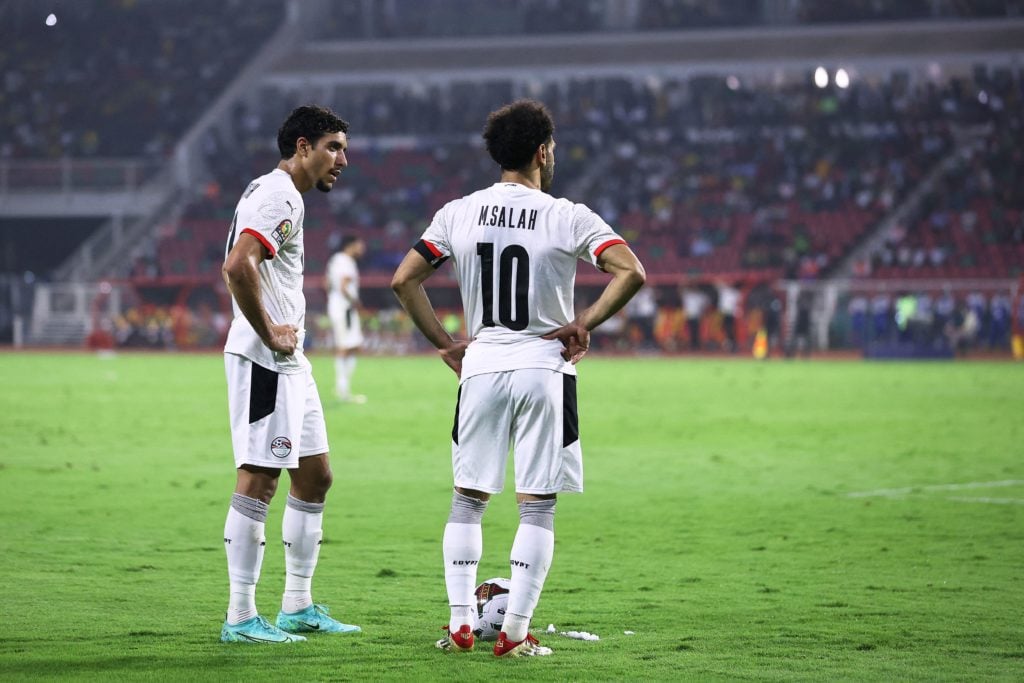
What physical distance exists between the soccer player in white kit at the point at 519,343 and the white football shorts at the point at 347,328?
15.2 meters

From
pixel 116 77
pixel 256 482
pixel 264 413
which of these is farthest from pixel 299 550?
pixel 116 77

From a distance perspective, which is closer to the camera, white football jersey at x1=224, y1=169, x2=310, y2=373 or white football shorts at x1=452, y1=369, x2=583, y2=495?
white football shorts at x1=452, y1=369, x2=583, y2=495

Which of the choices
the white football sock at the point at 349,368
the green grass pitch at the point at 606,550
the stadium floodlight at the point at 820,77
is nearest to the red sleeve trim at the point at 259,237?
the green grass pitch at the point at 606,550

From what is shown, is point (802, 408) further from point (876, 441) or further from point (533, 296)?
point (533, 296)

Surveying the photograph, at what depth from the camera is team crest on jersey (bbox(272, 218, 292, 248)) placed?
237 inches

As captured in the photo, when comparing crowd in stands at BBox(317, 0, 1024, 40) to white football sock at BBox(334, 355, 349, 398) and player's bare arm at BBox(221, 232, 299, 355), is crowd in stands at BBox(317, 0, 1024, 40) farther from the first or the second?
player's bare arm at BBox(221, 232, 299, 355)

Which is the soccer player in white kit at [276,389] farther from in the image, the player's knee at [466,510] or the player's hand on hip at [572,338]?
the player's hand on hip at [572,338]

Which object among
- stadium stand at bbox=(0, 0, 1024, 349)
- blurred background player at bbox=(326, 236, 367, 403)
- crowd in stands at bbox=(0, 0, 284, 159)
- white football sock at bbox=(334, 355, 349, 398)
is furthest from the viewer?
crowd in stands at bbox=(0, 0, 284, 159)

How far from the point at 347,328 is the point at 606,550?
1339 centimetres

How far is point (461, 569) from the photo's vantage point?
19.1 ft

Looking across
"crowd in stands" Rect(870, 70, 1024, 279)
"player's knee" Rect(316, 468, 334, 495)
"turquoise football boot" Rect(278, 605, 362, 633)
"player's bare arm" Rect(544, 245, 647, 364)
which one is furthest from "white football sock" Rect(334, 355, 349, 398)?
"crowd in stands" Rect(870, 70, 1024, 279)

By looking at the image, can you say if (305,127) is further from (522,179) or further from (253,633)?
(253,633)

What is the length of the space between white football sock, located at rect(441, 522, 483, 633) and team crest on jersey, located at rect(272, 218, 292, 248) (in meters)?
1.41

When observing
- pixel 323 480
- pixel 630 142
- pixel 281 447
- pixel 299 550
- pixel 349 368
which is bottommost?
pixel 299 550
